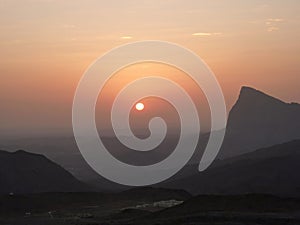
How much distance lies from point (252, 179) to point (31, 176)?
1716 inches

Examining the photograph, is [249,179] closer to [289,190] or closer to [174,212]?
[289,190]

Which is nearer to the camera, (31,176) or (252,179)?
(252,179)

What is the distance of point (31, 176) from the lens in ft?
404

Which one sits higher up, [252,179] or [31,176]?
[31,176]

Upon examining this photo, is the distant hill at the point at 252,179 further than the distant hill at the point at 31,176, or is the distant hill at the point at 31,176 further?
the distant hill at the point at 31,176

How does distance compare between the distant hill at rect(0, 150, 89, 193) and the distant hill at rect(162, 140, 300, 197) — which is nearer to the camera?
the distant hill at rect(162, 140, 300, 197)

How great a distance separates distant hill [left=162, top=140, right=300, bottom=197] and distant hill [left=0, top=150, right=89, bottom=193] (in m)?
24.2

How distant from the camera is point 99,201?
81.2 m

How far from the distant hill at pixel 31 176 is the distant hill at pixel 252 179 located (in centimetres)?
2420

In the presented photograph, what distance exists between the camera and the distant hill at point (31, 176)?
386 feet

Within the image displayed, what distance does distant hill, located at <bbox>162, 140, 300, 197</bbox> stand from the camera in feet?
381

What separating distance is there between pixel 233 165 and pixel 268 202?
3688 inches

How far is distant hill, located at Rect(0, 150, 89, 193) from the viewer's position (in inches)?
4637

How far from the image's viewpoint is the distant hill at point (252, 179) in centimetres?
11606
